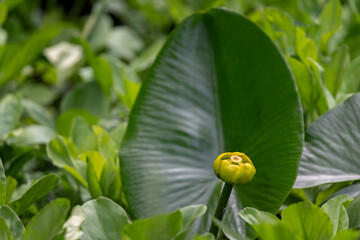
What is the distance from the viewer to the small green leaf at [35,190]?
0.47m

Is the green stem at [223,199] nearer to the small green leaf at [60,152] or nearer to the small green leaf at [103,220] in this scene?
the small green leaf at [103,220]

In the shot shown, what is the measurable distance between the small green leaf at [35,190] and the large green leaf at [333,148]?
0.84ft

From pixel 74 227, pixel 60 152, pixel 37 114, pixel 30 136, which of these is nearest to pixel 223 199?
pixel 74 227

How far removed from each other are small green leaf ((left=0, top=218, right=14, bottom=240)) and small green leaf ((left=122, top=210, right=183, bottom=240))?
103mm

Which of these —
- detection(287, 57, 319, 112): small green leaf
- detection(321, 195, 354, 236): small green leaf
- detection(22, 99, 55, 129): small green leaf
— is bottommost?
detection(22, 99, 55, 129): small green leaf

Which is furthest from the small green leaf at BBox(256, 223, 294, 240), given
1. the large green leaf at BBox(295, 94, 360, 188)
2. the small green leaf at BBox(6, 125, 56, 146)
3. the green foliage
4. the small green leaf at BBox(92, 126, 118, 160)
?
the small green leaf at BBox(6, 125, 56, 146)

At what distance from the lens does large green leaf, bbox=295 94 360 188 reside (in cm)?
53

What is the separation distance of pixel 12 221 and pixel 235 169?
0.21 metres

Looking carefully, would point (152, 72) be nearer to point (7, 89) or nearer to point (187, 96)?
point (187, 96)

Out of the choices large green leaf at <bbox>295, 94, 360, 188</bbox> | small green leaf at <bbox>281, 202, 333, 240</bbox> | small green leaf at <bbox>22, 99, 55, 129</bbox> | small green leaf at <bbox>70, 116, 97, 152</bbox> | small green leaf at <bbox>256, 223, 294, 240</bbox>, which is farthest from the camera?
small green leaf at <bbox>22, 99, 55, 129</bbox>

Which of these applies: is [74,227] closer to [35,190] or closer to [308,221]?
[35,190]

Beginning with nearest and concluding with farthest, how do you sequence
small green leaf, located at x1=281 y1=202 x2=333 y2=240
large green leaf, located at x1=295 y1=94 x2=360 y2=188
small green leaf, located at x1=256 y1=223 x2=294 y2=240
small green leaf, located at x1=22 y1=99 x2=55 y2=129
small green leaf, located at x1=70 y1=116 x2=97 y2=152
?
small green leaf, located at x1=256 y1=223 x2=294 y2=240 < small green leaf, located at x1=281 y1=202 x2=333 y2=240 < large green leaf, located at x1=295 y1=94 x2=360 y2=188 < small green leaf, located at x1=70 y1=116 x2=97 y2=152 < small green leaf, located at x1=22 y1=99 x2=55 y2=129

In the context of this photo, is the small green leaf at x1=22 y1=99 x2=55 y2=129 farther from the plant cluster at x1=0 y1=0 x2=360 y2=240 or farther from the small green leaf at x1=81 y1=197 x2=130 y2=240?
the small green leaf at x1=81 y1=197 x2=130 y2=240

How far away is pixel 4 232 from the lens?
425mm
